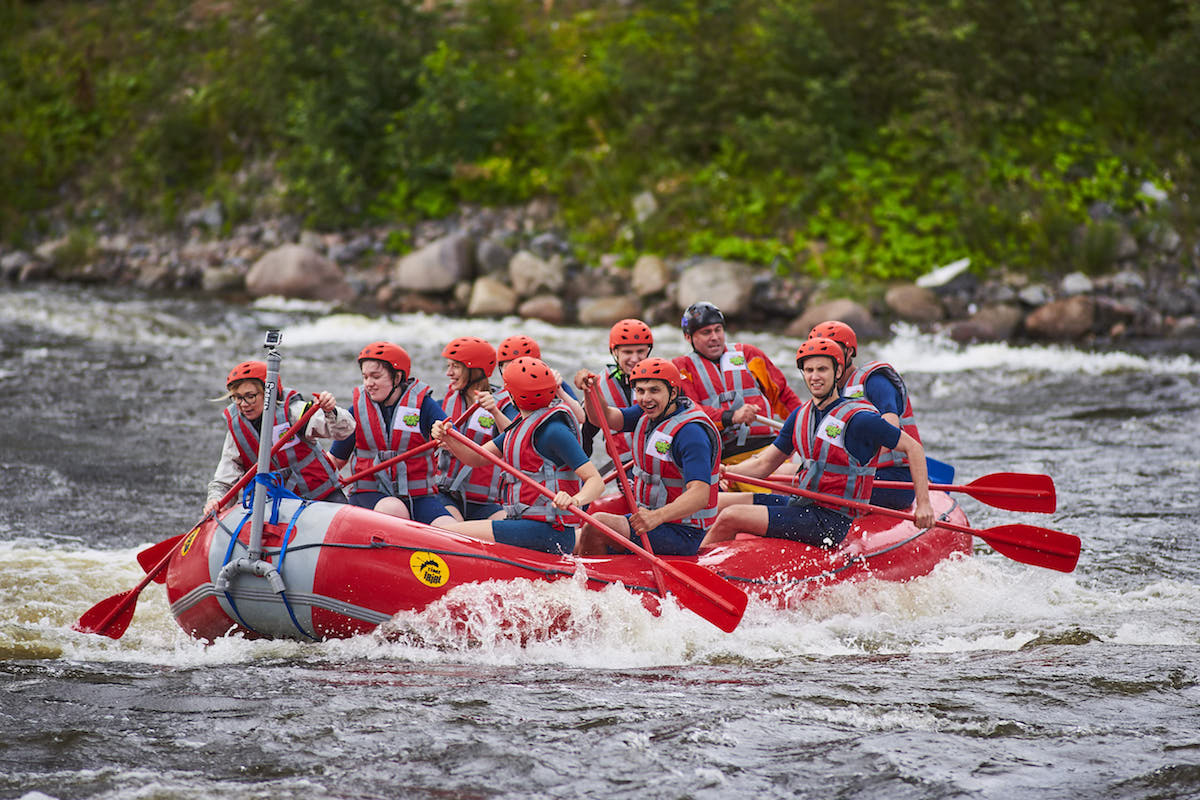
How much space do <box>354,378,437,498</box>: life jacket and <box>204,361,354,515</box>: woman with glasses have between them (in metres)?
0.17

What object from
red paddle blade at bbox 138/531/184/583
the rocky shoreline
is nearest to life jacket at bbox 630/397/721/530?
red paddle blade at bbox 138/531/184/583

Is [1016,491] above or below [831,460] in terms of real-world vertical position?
below

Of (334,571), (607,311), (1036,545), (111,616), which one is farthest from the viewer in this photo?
(607,311)

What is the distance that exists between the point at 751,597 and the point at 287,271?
1336 cm

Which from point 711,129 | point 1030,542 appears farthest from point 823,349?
point 711,129

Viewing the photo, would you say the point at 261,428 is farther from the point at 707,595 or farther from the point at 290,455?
the point at 707,595

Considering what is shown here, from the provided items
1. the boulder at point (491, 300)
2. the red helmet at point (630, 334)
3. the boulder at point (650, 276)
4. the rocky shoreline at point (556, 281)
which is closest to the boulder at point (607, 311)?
the rocky shoreline at point (556, 281)

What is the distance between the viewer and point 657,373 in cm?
569

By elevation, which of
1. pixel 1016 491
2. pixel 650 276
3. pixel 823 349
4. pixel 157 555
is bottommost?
pixel 157 555

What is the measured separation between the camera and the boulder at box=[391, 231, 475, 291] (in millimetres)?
17312

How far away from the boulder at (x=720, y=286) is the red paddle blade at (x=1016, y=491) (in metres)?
8.90

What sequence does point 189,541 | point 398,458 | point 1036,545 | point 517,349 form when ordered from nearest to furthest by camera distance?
point 189,541
point 398,458
point 517,349
point 1036,545

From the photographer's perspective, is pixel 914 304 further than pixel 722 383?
Yes

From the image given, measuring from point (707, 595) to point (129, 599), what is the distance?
110 inches
